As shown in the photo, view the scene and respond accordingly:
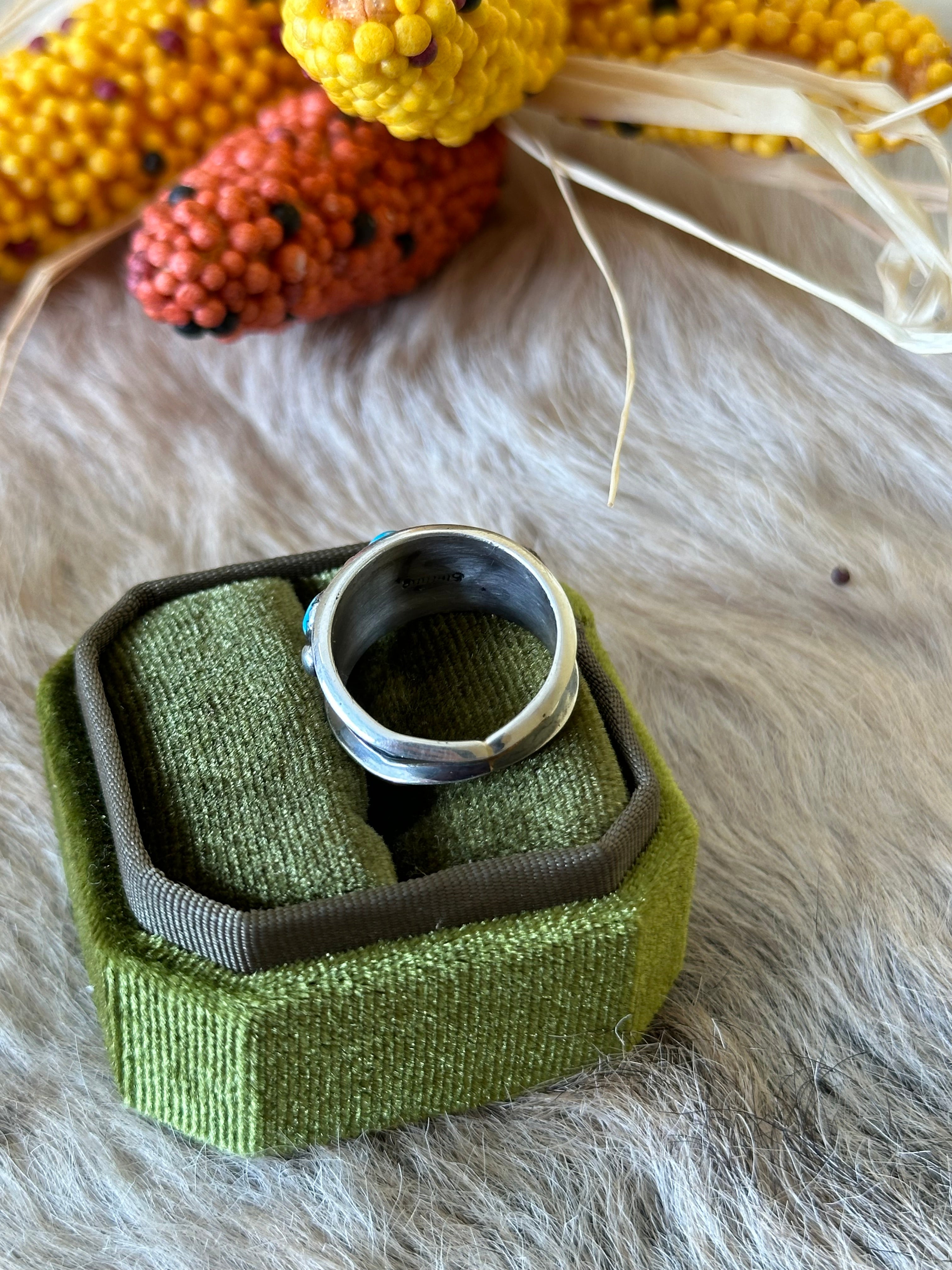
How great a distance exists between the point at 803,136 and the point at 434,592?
202mm

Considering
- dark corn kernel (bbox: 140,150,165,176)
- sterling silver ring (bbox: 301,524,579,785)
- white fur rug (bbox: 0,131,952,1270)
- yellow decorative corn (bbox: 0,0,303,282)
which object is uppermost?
yellow decorative corn (bbox: 0,0,303,282)

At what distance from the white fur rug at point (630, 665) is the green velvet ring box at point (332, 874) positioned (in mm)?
21

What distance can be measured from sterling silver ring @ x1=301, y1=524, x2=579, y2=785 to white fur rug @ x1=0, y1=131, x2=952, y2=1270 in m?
0.08

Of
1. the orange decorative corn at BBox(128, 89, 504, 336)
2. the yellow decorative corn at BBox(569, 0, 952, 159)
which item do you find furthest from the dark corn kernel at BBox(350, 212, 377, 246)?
the yellow decorative corn at BBox(569, 0, 952, 159)

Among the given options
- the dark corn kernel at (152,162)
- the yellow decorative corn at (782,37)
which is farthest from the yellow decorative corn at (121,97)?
the yellow decorative corn at (782,37)

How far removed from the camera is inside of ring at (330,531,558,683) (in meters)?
0.35

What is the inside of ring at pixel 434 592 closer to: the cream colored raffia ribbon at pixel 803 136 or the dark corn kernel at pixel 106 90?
the cream colored raffia ribbon at pixel 803 136

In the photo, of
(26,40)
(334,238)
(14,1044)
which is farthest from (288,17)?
(14,1044)

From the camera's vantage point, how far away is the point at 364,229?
1.45ft

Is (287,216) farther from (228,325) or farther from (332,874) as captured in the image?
(332,874)

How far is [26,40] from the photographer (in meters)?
0.51

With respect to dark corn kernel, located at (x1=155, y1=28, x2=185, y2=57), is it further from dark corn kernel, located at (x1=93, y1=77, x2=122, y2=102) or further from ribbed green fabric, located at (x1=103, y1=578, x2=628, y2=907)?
ribbed green fabric, located at (x1=103, y1=578, x2=628, y2=907)

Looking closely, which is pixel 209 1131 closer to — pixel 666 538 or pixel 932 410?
pixel 666 538

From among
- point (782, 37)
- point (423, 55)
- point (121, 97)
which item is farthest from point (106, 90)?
point (782, 37)
